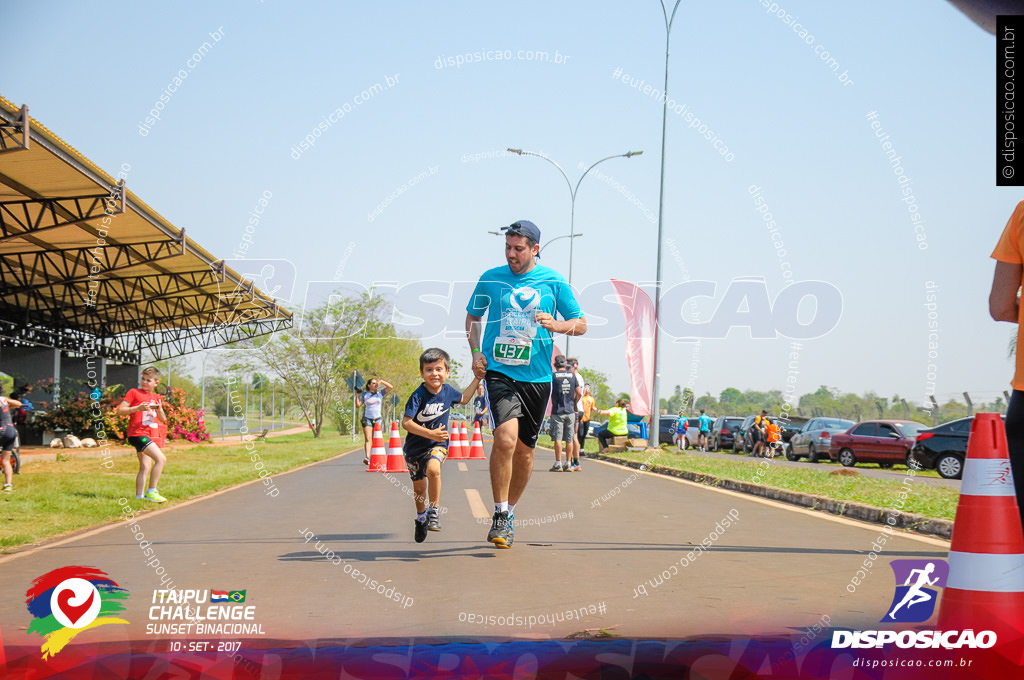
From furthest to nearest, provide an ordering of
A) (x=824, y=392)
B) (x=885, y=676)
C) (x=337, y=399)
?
(x=824, y=392) < (x=337, y=399) < (x=885, y=676)

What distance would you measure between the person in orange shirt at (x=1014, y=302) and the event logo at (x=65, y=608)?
397cm

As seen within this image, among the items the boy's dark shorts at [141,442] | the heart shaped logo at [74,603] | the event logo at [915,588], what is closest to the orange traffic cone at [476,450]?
the boy's dark shorts at [141,442]

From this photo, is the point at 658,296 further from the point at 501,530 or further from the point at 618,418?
the point at 501,530

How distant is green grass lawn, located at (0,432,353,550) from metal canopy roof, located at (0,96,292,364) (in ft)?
14.9

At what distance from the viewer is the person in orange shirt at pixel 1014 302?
364 cm

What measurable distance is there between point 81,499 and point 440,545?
550 centimetres

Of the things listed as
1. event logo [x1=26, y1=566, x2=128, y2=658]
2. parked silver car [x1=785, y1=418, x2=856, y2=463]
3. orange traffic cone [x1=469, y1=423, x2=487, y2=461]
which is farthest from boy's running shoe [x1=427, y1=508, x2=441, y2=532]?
parked silver car [x1=785, y1=418, x2=856, y2=463]

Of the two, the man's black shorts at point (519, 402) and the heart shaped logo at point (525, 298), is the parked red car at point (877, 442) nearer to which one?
the man's black shorts at point (519, 402)

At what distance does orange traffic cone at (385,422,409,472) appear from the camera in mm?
14952

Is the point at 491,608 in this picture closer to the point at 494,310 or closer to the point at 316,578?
the point at 316,578

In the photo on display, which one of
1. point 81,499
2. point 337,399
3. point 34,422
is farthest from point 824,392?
point 81,499

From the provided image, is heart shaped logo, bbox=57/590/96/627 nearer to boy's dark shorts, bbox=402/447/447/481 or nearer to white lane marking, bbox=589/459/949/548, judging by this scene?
boy's dark shorts, bbox=402/447/447/481

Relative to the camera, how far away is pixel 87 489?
37.0ft

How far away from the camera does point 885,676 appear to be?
3203 millimetres
